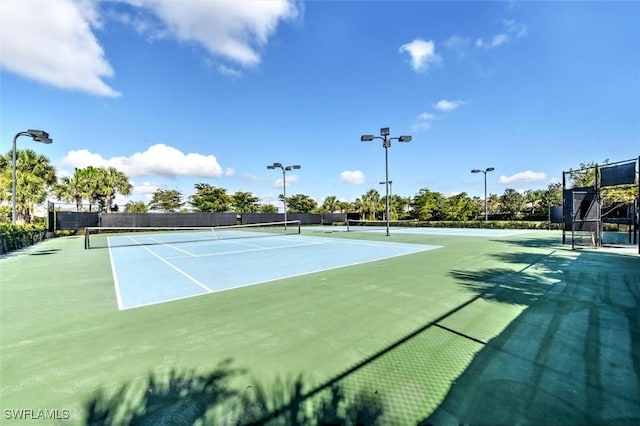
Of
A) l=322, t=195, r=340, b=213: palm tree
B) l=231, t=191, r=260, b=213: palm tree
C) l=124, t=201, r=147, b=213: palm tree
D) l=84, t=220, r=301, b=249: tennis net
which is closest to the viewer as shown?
l=84, t=220, r=301, b=249: tennis net

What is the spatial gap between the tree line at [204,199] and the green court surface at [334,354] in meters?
23.5

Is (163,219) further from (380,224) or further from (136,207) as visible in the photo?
(380,224)

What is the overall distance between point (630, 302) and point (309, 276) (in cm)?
578

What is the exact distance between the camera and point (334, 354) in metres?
3.10

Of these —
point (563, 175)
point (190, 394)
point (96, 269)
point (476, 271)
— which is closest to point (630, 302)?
point (476, 271)

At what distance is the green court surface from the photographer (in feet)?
7.38

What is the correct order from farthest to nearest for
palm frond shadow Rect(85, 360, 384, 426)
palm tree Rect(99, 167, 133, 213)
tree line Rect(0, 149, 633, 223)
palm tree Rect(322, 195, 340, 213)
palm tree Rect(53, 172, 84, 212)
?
palm tree Rect(322, 195, 340, 213) → palm tree Rect(99, 167, 133, 213) → palm tree Rect(53, 172, 84, 212) → tree line Rect(0, 149, 633, 223) → palm frond shadow Rect(85, 360, 384, 426)

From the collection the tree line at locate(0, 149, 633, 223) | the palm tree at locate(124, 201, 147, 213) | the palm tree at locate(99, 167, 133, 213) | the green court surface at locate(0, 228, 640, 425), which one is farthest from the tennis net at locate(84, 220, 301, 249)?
the palm tree at locate(124, 201, 147, 213)

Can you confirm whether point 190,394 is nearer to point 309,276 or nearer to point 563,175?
point 309,276

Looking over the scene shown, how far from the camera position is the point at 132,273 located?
775 cm

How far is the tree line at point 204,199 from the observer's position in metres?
24.6

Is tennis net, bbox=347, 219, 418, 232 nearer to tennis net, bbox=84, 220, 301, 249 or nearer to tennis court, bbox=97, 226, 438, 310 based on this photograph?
tennis net, bbox=84, 220, 301, 249

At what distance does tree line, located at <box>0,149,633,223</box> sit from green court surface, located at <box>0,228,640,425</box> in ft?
77.0

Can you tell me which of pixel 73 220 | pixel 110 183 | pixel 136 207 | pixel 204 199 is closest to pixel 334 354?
pixel 73 220
